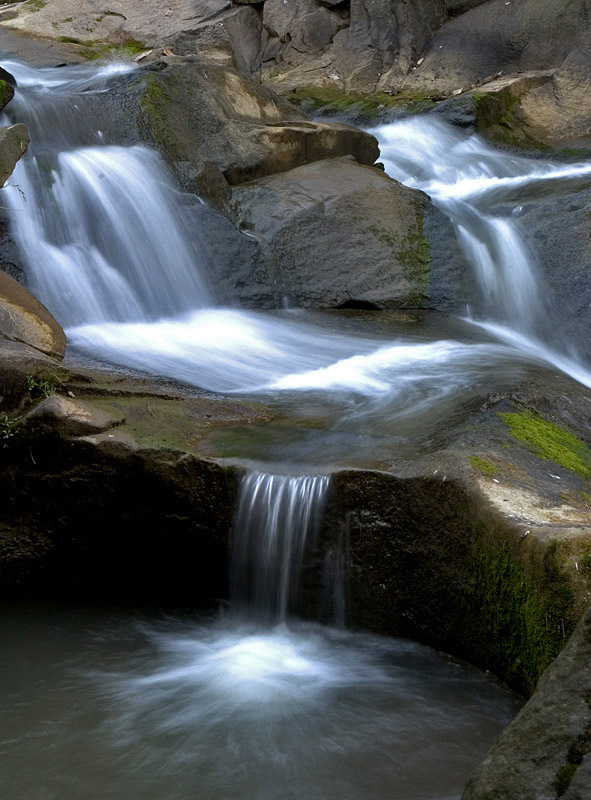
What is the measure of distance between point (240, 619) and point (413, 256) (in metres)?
4.77

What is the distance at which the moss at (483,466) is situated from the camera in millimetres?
3980

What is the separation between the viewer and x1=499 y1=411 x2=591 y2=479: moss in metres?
4.53

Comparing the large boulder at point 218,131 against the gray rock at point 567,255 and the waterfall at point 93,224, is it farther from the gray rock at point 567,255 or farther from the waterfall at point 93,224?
the gray rock at point 567,255

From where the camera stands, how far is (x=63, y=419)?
4.53 m

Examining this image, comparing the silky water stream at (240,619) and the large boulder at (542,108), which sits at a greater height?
the large boulder at (542,108)

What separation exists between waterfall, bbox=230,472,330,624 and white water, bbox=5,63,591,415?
53.5 inches

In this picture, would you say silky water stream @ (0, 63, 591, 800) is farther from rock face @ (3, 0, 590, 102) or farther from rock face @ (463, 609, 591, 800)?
rock face @ (3, 0, 590, 102)

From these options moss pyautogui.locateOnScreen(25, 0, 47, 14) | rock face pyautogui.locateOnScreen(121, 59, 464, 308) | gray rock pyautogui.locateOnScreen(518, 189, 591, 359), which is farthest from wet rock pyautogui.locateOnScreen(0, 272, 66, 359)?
moss pyautogui.locateOnScreen(25, 0, 47, 14)

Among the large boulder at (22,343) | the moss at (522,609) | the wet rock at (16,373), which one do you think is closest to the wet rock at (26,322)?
the large boulder at (22,343)

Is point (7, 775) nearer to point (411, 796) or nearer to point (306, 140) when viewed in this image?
point (411, 796)

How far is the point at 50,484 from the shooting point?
15.3ft

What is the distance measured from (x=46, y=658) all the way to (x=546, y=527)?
240cm

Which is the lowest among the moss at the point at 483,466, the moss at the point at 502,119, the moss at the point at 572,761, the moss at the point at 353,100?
the moss at the point at 572,761

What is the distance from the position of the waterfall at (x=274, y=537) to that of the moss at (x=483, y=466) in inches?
28.0
